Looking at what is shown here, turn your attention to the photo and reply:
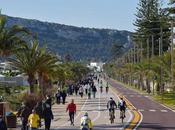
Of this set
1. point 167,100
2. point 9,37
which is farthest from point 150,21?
point 9,37

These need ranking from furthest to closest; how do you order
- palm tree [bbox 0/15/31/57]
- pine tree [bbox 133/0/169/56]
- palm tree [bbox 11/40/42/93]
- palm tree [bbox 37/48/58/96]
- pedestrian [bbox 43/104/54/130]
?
1. pine tree [bbox 133/0/169/56]
2. palm tree [bbox 37/48/58/96]
3. palm tree [bbox 11/40/42/93]
4. palm tree [bbox 0/15/31/57]
5. pedestrian [bbox 43/104/54/130]

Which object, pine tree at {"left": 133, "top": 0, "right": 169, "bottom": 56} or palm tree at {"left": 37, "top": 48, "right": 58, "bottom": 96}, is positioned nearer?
palm tree at {"left": 37, "top": 48, "right": 58, "bottom": 96}

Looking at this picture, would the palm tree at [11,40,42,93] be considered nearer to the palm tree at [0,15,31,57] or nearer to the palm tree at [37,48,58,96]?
the palm tree at [37,48,58,96]

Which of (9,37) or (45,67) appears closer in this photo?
(9,37)

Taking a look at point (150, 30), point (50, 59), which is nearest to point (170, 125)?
point (50, 59)

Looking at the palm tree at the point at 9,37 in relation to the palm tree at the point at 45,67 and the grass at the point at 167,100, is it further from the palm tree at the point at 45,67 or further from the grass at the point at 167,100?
the grass at the point at 167,100

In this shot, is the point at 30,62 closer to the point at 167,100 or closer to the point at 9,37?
the point at 9,37

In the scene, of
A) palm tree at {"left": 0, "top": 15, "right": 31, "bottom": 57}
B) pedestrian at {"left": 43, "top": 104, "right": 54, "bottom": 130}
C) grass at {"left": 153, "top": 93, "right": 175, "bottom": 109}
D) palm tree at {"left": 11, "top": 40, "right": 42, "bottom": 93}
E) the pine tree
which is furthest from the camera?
the pine tree

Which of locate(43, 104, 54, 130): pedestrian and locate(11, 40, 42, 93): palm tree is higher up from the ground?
locate(11, 40, 42, 93): palm tree

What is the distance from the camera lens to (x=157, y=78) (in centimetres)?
7481

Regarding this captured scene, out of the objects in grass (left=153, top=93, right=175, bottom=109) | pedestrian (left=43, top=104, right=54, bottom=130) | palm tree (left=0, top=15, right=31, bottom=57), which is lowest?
grass (left=153, top=93, right=175, bottom=109)

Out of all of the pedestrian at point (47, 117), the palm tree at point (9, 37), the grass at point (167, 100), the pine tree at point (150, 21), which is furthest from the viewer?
the pine tree at point (150, 21)

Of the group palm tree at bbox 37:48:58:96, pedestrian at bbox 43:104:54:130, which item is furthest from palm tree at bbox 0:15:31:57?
palm tree at bbox 37:48:58:96

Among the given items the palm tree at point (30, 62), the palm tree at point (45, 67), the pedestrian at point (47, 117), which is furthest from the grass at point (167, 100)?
the pedestrian at point (47, 117)
